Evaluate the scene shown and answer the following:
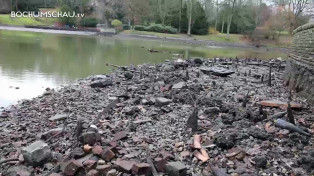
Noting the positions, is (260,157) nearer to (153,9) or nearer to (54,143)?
(54,143)

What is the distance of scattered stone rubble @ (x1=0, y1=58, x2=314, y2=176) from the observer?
3643 millimetres

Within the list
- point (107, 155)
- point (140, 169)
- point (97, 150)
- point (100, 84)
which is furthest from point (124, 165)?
point (100, 84)

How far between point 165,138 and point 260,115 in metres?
2.13

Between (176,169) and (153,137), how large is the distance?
1232mm

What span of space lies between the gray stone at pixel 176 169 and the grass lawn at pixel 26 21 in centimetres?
5317

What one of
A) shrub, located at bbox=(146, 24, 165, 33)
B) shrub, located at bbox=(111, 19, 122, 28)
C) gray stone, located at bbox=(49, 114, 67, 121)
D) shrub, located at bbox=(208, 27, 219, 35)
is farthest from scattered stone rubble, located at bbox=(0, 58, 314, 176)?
shrub, located at bbox=(208, 27, 219, 35)

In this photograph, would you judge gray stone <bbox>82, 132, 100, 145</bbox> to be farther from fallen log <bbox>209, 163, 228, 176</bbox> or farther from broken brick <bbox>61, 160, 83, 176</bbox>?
fallen log <bbox>209, 163, 228, 176</bbox>

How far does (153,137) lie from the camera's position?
4.67m

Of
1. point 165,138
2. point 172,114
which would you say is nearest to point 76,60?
point 172,114

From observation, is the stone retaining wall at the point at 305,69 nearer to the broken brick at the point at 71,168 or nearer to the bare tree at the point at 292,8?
the broken brick at the point at 71,168

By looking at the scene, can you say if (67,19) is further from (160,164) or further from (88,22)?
(160,164)

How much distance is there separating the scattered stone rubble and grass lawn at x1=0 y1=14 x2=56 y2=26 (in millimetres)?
48978

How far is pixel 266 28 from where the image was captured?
45.2m
